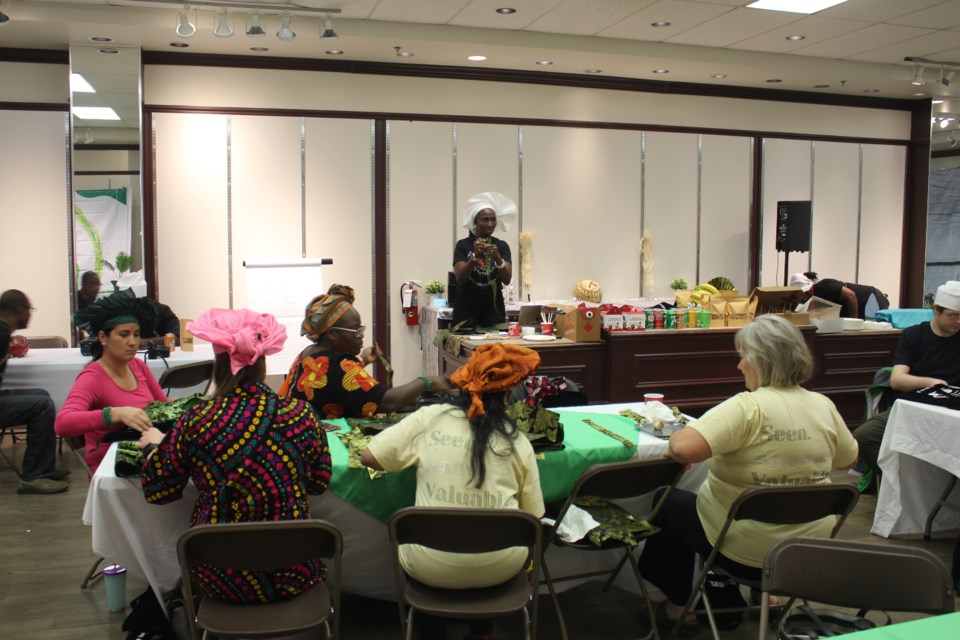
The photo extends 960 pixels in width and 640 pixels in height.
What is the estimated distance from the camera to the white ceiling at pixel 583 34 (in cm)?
629

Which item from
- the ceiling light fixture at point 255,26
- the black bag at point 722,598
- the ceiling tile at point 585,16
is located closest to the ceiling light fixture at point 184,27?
the ceiling light fixture at point 255,26

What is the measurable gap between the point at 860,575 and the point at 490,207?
4.09m

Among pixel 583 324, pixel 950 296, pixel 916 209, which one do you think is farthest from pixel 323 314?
pixel 916 209

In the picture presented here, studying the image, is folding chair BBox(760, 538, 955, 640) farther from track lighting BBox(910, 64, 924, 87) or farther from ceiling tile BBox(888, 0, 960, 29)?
track lighting BBox(910, 64, 924, 87)

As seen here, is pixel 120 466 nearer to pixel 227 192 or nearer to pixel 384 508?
pixel 384 508

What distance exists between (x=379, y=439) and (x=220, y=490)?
0.51m

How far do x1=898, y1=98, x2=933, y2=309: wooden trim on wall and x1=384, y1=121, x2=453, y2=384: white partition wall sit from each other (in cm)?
596

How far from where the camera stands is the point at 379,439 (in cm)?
252

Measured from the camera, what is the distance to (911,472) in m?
3.99

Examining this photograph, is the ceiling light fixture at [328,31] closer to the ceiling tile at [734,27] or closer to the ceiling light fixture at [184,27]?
the ceiling light fixture at [184,27]

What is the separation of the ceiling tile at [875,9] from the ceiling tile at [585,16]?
162 centimetres

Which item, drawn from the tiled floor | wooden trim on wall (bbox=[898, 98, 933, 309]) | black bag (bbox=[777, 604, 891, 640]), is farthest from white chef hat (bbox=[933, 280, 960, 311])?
wooden trim on wall (bbox=[898, 98, 933, 309])

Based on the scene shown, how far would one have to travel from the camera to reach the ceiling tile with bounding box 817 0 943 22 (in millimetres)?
6273

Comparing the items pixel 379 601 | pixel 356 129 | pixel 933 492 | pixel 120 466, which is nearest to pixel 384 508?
pixel 379 601
